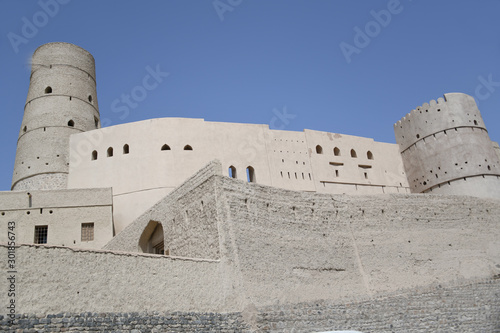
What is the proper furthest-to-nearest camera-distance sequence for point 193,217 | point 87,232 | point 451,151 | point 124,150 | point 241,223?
point 451,151
point 124,150
point 87,232
point 193,217
point 241,223

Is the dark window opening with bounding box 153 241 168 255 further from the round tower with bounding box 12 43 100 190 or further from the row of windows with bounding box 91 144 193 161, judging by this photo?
the round tower with bounding box 12 43 100 190

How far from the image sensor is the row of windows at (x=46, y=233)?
57.2ft

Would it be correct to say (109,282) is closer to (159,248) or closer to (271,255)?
(271,255)

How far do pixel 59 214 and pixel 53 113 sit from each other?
7.54 metres

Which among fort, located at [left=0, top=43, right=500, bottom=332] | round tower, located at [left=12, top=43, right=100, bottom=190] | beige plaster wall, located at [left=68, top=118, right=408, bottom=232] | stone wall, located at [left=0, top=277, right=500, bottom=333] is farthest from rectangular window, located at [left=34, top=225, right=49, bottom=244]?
stone wall, located at [left=0, top=277, right=500, bottom=333]

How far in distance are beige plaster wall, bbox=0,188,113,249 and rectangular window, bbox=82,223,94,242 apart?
5.3 inches

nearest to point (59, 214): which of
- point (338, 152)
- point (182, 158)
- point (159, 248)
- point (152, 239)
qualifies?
point (152, 239)

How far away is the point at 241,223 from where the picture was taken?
468 inches

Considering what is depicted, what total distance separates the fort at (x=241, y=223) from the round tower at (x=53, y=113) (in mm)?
64

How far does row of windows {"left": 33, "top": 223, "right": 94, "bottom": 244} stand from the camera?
17.4 meters

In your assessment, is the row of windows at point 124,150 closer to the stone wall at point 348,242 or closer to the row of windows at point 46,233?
the row of windows at point 46,233

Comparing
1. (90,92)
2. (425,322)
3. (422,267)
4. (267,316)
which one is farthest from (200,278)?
(90,92)

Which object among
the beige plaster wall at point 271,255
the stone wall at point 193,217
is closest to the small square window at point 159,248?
the beige plaster wall at point 271,255

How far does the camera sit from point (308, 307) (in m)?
11.8
